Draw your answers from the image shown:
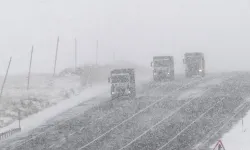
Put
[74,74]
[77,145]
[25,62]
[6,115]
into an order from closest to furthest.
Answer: [77,145] < [6,115] < [74,74] < [25,62]

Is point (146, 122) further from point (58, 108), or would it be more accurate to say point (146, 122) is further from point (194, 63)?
point (194, 63)

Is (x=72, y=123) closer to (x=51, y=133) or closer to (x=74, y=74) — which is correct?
(x=51, y=133)

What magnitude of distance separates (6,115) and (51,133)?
25.5 feet

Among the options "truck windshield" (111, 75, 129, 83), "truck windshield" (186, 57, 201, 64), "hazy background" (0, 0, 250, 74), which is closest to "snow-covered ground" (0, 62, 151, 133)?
"truck windshield" (111, 75, 129, 83)

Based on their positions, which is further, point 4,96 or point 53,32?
point 53,32

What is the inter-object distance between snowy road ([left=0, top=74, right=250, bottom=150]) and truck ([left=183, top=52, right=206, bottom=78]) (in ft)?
24.6

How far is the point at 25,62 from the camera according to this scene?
84000mm

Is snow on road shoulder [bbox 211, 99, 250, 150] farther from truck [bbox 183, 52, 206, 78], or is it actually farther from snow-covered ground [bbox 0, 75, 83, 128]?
truck [bbox 183, 52, 206, 78]

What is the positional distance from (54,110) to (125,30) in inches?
3103

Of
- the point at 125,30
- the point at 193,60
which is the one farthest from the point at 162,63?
the point at 125,30

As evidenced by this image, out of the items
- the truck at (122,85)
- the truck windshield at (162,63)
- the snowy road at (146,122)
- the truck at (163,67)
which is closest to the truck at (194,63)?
the truck at (163,67)

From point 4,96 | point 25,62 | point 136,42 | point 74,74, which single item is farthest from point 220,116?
point 136,42

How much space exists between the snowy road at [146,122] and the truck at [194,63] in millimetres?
7490

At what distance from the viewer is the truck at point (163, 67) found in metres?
46.6
